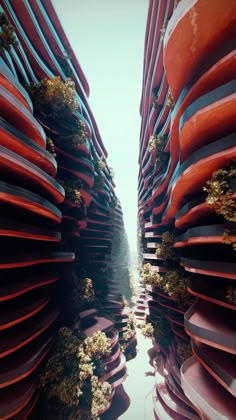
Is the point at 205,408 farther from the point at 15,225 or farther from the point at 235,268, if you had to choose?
the point at 15,225

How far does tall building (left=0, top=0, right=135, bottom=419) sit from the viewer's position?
10.2m

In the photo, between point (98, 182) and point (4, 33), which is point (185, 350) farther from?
point (4, 33)

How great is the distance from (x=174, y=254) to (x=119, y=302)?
63.4 feet

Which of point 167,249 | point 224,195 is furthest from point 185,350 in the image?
point 224,195

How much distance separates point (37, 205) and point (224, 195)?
388 inches

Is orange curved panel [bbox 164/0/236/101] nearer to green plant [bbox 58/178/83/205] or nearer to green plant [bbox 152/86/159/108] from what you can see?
green plant [bbox 58/178/83/205]

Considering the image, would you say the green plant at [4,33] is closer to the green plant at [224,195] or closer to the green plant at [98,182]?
the green plant at [224,195]

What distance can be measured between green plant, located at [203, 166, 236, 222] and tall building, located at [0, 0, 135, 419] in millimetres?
9084

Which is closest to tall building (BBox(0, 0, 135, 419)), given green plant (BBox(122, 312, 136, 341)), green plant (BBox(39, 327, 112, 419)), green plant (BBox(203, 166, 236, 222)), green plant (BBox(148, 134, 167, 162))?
green plant (BBox(39, 327, 112, 419))

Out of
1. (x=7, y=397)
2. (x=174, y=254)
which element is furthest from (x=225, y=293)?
(x=7, y=397)

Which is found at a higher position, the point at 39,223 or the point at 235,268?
the point at 39,223

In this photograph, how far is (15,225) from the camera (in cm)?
1030

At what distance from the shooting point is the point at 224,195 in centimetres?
750

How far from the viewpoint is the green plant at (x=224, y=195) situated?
7438mm
